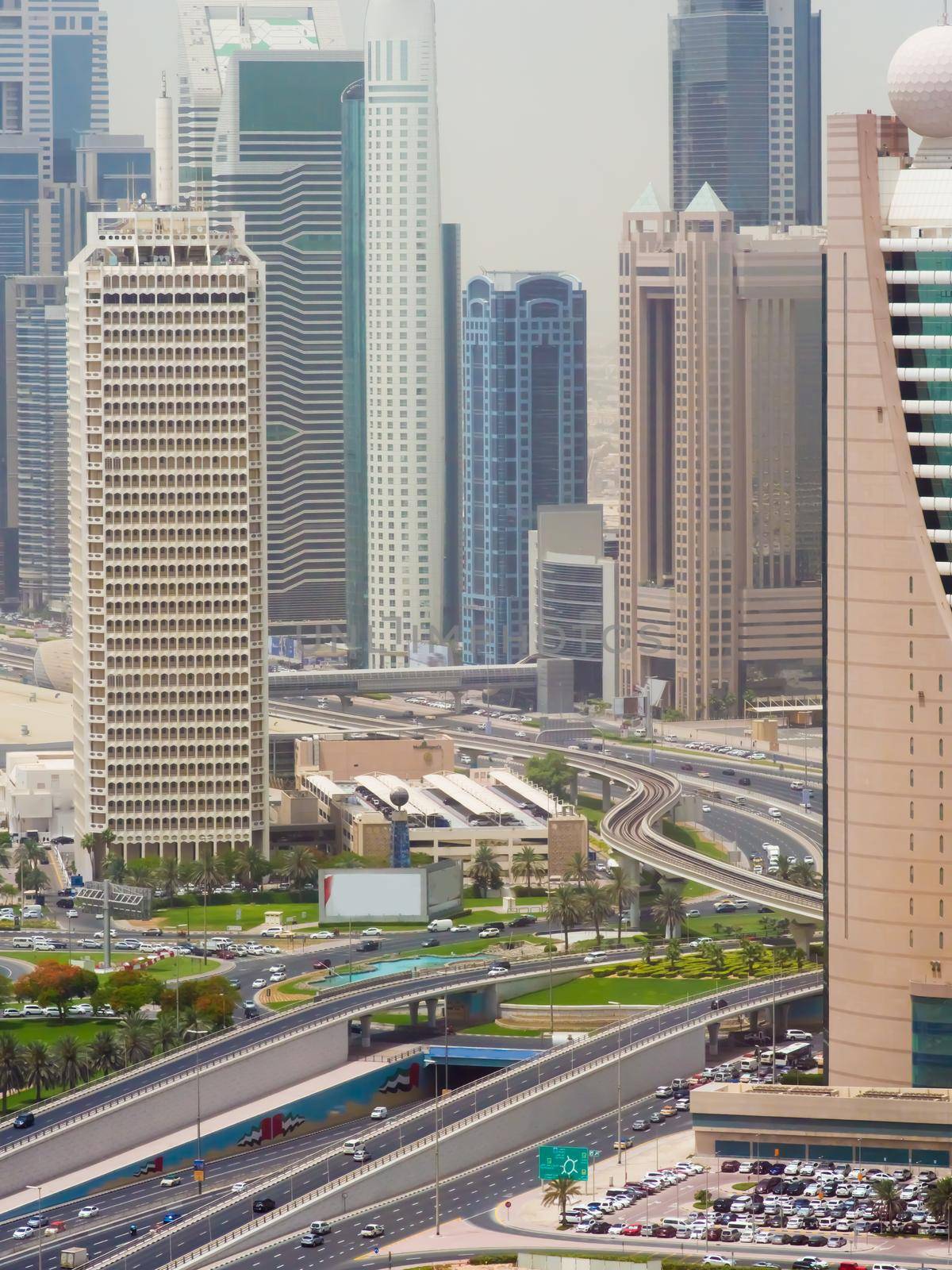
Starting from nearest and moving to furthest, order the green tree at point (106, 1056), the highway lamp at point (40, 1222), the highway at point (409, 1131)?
the highway lamp at point (40, 1222) < the highway at point (409, 1131) < the green tree at point (106, 1056)

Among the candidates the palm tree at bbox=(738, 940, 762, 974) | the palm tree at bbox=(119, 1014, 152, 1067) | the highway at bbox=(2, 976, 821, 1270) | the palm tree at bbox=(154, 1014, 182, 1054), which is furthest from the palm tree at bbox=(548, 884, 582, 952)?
the palm tree at bbox=(119, 1014, 152, 1067)

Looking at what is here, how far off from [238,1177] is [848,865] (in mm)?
28163

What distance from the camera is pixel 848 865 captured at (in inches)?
6014

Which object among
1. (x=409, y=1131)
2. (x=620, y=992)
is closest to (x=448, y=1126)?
(x=409, y=1131)

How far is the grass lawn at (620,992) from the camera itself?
591 ft

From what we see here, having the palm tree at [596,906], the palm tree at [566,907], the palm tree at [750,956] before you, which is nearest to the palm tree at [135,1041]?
the palm tree at [750,956]

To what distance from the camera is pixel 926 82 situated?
151 m

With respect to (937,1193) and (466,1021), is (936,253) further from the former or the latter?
(466,1021)

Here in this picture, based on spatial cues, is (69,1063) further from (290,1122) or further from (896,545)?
(896,545)

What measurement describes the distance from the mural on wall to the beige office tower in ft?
88.4

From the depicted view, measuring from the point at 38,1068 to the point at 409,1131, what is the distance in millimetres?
18319

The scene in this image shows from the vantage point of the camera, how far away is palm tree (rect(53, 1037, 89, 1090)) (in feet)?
547

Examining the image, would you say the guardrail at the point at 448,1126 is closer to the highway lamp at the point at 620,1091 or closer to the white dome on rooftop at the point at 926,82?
the highway lamp at the point at 620,1091

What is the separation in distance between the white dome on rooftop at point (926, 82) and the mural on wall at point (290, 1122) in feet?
163
